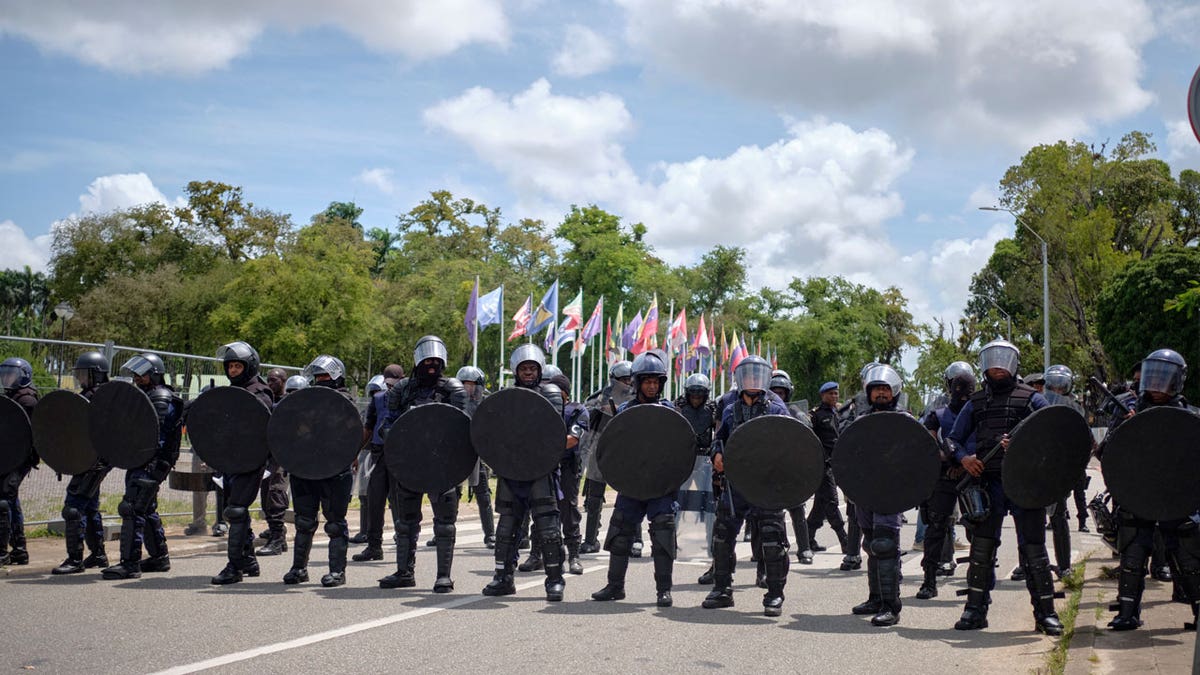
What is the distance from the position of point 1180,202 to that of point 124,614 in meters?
53.9

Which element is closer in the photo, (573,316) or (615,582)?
(615,582)

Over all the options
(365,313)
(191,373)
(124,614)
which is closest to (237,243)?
(365,313)

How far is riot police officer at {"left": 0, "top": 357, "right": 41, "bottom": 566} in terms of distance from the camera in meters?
9.51

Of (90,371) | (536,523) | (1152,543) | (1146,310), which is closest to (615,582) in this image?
(536,523)

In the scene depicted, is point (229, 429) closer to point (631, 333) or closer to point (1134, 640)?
point (1134, 640)

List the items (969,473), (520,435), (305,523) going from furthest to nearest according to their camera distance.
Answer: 1. (305,523)
2. (520,435)
3. (969,473)

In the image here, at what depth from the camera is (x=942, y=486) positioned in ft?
28.5

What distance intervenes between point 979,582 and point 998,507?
1.68 feet

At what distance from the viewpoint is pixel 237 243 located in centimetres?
5025

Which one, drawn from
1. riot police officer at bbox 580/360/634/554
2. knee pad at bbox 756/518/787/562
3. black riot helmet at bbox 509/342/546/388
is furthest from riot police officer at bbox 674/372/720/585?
Result: riot police officer at bbox 580/360/634/554

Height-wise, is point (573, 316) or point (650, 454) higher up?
point (573, 316)

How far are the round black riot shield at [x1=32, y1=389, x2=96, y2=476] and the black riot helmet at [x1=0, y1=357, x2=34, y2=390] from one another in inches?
18.2

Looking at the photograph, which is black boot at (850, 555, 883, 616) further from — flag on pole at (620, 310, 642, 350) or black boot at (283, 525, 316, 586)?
flag on pole at (620, 310, 642, 350)

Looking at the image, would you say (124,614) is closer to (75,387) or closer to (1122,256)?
(75,387)
